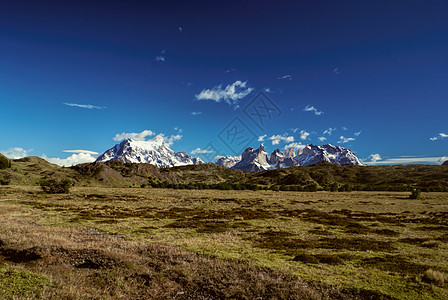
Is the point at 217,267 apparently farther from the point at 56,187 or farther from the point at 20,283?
the point at 56,187

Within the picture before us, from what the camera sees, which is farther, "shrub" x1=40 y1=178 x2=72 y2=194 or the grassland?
"shrub" x1=40 y1=178 x2=72 y2=194

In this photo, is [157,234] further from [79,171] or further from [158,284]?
[79,171]

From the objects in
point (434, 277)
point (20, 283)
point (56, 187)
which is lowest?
point (434, 277)

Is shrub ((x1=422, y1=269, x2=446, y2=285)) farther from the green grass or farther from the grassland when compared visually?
the green grass

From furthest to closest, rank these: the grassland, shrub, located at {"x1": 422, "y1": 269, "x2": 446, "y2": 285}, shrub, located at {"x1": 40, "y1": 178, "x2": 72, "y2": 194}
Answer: shrub, located at {"x1": 40, "y1": 178, "x2": 72, "y2": 194} → shrub, located at {"x1": 422, "y1": 269, "x2": 446, "y2": 285} → the grassland

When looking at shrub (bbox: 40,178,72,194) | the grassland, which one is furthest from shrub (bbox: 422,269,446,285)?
shrub (bbox: 40,178,72,194)

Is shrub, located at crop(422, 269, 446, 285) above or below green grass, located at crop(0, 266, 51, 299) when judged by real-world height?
below

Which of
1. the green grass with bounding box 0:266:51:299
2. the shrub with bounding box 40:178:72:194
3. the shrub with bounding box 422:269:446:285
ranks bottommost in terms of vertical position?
the shrub with bounding box 422:269:446:285

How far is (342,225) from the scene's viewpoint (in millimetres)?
34750

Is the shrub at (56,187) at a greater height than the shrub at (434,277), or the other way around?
the shrub at (56,187)

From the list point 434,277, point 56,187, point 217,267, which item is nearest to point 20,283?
point 217,267

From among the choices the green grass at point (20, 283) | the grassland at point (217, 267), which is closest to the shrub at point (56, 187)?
the grassland at point (217, 267)

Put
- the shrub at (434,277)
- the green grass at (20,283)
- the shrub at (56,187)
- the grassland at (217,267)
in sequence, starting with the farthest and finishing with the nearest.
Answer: the shrub at (56,187) < the shrub at (434,277) < the grassland at (217,267) < the green grass at (20,283)

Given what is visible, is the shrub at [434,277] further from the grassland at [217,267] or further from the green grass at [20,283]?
the green grass at [20,283]
